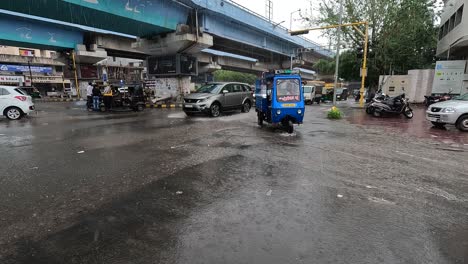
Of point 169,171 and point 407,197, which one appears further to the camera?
point 169,171

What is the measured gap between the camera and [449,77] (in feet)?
67.4

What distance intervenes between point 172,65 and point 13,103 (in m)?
12.4

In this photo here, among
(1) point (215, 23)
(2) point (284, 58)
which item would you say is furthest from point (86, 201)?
(2) point (284, 58)

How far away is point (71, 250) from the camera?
2.82 meters

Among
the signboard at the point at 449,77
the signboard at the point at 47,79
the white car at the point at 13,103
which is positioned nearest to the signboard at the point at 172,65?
the white car at the point at 13,103

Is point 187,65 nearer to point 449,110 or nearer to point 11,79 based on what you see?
point 449,110

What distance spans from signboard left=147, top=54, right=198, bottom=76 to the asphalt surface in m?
16.6

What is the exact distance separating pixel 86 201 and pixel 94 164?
6.70 ft

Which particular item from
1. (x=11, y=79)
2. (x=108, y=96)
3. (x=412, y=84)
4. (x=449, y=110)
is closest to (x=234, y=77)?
(x=11, y=79)

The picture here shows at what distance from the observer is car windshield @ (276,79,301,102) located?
9.37 metres

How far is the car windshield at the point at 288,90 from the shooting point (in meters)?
9.37

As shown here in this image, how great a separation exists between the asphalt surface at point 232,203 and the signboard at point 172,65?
1664cm

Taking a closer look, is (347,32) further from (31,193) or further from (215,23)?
(31,193)

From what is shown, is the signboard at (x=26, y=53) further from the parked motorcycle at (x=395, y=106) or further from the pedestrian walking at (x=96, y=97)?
the parked motorcycle at (x=395, y=106)
